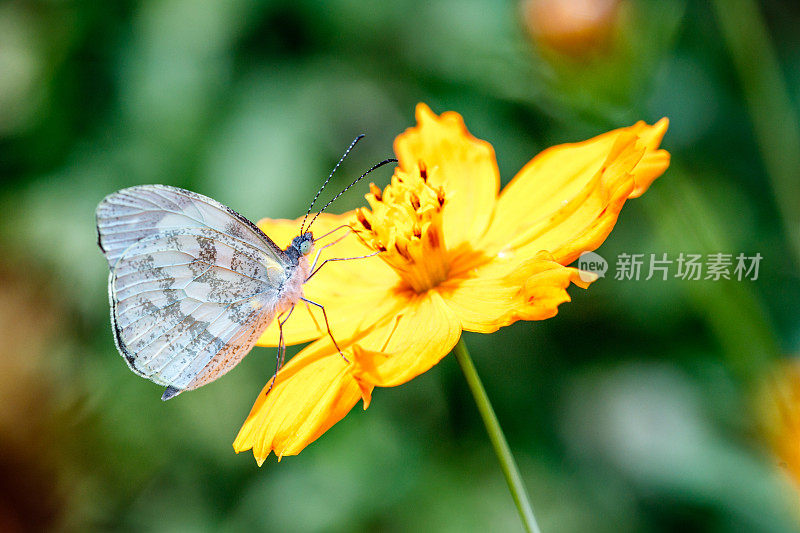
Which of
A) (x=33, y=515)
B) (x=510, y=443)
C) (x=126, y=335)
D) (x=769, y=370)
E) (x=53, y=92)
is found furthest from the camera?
(x=53, y=92)

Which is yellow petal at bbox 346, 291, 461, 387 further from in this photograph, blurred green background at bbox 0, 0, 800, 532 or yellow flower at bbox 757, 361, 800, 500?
yellow flower at bbox 757, 361, 800, 500

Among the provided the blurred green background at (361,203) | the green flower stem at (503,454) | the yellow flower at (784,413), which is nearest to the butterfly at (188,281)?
the green flower stem at (503,454)

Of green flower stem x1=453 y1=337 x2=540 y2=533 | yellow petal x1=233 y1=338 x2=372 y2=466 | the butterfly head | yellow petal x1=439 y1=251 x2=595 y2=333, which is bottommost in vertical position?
yellow petal x1=233 y1=338 x2=372 y2=466

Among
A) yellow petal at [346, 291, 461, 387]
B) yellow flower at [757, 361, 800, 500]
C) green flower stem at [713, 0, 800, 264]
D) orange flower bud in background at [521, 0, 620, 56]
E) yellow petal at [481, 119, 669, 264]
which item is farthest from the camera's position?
green flower stem at [713, 0, 800, 264]

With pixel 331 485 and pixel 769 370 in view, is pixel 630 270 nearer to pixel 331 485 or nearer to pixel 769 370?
pixel 769 370

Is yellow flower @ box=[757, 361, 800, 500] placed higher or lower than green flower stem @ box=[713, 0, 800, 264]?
lower

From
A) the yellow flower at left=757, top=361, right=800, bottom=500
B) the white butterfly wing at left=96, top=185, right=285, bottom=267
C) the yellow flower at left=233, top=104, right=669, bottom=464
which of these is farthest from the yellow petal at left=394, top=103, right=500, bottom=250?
the yellow flower at left=757, top=361, right=800, bottom=500

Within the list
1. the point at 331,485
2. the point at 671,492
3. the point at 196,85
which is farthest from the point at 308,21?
the point at 671,492
